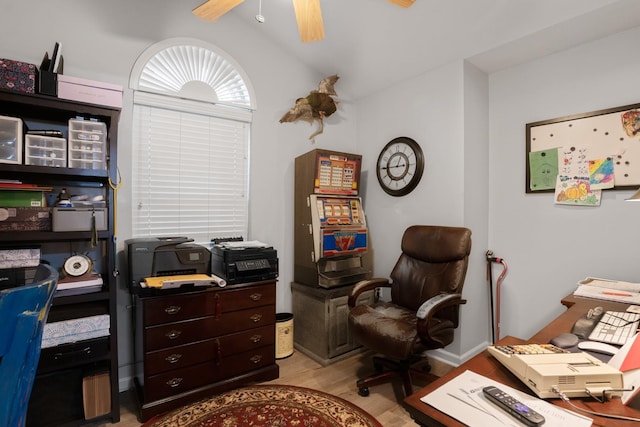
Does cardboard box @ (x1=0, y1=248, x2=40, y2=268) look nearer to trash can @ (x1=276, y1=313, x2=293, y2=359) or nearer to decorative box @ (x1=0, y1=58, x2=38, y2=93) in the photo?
decorative box @ (x1=0, y1=58, x2=38, y2=93)

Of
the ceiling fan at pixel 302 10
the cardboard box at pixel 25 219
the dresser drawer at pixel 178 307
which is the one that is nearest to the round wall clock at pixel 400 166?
the ceiling fan at pixel 302 10

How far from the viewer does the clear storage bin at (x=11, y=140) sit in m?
1.74

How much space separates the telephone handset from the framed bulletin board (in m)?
1.17

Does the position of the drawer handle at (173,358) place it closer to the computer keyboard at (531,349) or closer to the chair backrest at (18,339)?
the chair backrest at (18,339)

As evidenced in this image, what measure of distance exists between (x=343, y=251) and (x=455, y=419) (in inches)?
82.7

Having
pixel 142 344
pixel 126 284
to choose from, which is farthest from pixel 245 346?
pixel 126 284

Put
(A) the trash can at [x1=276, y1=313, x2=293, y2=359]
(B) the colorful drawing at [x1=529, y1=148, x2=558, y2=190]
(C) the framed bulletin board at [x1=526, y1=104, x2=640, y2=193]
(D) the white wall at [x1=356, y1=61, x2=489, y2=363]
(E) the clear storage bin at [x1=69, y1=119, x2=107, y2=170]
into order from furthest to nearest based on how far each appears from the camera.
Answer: (A) the trash can at [x1=276, y1=313, x2=293, y2=359] < (D) the white wall at [x1=356, y1=61, x2=489, y2=363] < (B) the colorful drawing at [x1=529, y1=148, x2=558, y2=190] < (C) the framed bulletin board at [x1=526, y1=104, x2=640, y2=193] < (E) the clear storage bin at [x1=69, y1=119, x2=107, y2=170]

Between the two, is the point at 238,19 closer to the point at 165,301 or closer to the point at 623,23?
the point at 165,301

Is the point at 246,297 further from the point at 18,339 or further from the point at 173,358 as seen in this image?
the point at 18,339

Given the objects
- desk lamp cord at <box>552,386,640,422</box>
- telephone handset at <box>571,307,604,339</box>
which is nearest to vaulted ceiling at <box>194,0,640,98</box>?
telephone handset at <box>571,307,604,339</box>

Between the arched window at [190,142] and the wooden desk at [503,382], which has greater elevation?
the arched window at [190,142]

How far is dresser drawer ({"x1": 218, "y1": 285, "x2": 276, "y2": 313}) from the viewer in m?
2.25

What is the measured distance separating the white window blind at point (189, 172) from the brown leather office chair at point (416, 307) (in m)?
1.37

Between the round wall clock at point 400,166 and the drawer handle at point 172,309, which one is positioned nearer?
the drawer handle at point 172,309
